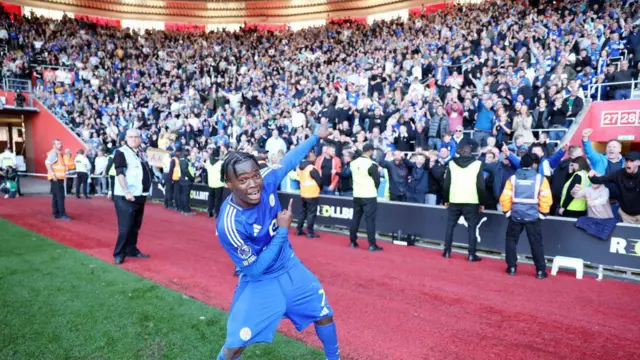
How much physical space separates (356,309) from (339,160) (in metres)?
6.16

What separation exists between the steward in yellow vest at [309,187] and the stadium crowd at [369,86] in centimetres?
81

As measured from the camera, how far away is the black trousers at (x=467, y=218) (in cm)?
768

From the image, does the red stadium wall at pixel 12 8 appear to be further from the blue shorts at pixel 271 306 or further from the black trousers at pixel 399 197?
the blue shorts at pixel 271 306

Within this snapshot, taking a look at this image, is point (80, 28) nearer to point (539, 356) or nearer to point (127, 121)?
point (127, 121)

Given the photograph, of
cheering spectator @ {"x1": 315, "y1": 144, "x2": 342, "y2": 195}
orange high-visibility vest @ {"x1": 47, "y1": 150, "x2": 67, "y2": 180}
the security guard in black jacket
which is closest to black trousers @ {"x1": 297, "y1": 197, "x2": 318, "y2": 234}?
cheering spectator @ {"x1": 315, "y1": 144, "x2": 342, "y2": 195}

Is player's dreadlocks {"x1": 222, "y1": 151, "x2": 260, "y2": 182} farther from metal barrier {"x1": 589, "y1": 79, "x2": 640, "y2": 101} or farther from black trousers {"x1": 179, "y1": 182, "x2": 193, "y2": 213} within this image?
black trousers {"x1": 179, "y1": 182, "x2": 193, "y2": 213}

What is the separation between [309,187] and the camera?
32.6 ft

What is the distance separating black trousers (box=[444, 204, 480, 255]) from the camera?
7.68 m

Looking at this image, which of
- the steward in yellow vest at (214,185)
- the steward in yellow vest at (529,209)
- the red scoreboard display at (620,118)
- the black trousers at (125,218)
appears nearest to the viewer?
the steward in yellow vest at (529,209)

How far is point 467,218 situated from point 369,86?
32.1 feet

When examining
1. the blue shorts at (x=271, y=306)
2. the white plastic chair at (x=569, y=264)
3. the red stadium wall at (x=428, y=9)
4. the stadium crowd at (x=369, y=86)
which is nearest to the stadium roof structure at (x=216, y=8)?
the red stadium wall at (x=428, y=9)

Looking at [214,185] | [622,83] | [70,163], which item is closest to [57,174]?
[214,185]

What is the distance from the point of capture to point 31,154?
82.7ft

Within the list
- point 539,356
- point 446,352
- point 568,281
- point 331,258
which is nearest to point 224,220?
point 446,352
